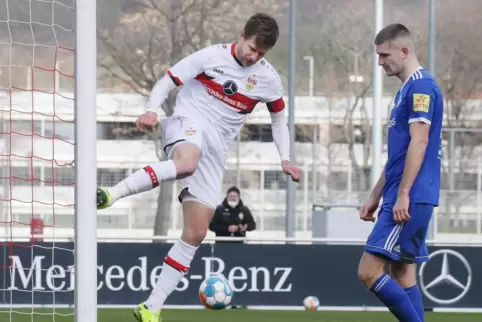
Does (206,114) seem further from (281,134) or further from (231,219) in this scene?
(231,219)

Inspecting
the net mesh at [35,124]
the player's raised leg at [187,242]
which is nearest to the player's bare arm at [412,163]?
the player's raised leg at [187,242]

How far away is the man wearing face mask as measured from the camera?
568 inches

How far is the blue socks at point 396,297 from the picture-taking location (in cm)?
682

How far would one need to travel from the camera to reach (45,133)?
23.6 m

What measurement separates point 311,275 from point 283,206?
9316mm

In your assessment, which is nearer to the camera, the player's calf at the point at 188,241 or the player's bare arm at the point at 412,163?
the player's bare arm at the point at 412,163

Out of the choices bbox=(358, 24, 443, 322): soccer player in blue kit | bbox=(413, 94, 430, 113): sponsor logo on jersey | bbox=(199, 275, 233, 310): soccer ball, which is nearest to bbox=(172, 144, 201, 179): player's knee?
bbox=(358, 24, 443, 322): soccer player in blue kit

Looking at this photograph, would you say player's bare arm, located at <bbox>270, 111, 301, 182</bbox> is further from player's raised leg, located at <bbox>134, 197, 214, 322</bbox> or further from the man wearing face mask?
the man wearing face mask

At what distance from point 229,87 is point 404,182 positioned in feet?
5.75

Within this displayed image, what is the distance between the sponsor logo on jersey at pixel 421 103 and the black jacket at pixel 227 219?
311 inches

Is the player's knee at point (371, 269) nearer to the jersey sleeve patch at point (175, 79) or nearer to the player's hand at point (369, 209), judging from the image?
the player's hand at point (369, 209)

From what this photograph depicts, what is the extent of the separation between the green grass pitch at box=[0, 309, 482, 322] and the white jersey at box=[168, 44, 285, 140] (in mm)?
2954

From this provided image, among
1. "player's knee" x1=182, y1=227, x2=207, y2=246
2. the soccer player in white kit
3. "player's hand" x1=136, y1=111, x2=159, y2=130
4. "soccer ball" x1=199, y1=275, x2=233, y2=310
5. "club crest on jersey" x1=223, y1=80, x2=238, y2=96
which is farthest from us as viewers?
"soccer ball" x1=199, y1=275, x2=233, y2=310

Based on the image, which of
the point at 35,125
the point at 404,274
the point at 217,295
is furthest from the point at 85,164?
the point at 35,125
